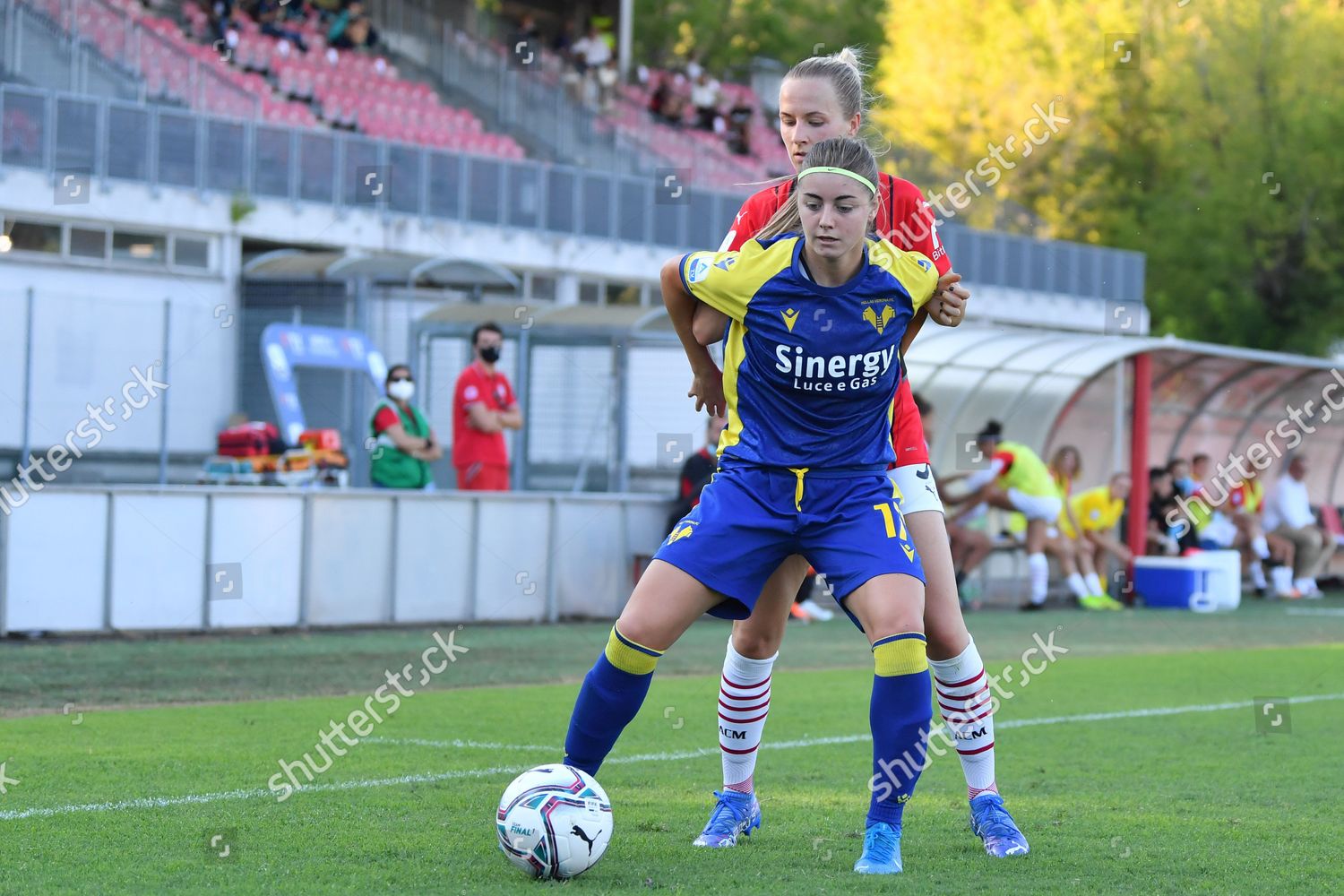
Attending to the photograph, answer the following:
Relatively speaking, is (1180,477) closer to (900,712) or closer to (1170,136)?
(900,712)

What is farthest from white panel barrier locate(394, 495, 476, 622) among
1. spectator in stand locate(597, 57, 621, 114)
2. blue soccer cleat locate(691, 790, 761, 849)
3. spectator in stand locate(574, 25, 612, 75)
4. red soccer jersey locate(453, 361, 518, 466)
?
spectator in stand locate(574, 25, 612, 75)

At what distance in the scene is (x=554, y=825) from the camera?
4742mm

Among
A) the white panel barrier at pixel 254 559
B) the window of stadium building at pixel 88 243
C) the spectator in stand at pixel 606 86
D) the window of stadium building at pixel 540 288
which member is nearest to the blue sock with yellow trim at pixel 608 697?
the white panel barrier at pixel 254 559

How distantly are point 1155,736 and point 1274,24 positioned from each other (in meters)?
32.3

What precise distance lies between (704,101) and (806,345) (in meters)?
32.7

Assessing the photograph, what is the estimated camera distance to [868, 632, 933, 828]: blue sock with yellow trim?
Result: 476 cm

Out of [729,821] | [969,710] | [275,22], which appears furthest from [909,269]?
[275,22]

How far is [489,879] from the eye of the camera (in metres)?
4.72

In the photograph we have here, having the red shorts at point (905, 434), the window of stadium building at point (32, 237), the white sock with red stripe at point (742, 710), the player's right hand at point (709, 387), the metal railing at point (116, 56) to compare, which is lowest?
the white sock with red stripe at point (742, 710)

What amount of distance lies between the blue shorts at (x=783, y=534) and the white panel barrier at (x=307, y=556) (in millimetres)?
7996

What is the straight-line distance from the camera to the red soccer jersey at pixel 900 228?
530 cm

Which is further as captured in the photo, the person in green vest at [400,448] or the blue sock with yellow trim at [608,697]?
the person in green vest at [400,448]

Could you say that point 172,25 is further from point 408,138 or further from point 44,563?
point 44,563

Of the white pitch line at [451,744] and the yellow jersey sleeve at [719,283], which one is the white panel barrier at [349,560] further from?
the yellow jersey sleeve at [719,283]
